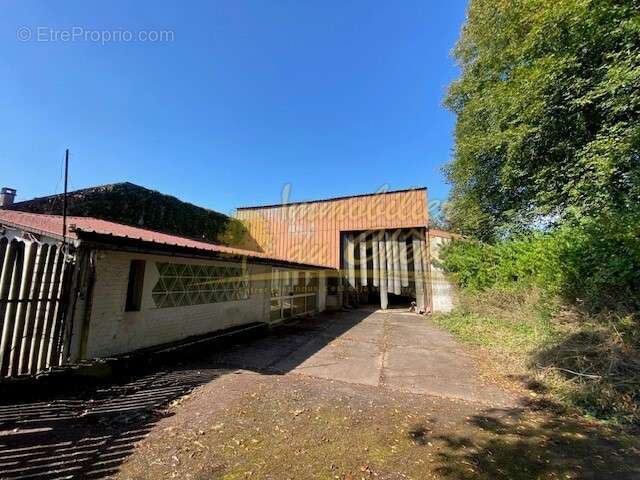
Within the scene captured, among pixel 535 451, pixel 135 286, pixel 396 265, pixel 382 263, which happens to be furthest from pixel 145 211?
pixel 535 451

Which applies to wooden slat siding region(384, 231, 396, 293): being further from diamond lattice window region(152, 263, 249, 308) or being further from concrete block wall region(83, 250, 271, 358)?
concrete block wall region(83, 250, 271, 358)

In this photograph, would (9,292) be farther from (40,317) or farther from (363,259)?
(363,259)

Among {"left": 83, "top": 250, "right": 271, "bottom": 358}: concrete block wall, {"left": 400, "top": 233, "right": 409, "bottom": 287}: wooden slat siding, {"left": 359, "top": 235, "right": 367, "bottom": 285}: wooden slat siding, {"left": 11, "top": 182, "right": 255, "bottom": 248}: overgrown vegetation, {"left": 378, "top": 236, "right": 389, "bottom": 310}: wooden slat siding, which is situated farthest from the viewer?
{"left": 359, "top": 235, "right": 367, "bottom": 285}: wooden slat siding

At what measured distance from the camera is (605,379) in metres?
4.03

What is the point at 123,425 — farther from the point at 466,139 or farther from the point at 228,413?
the point at 466,139

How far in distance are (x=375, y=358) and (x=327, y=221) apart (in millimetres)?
→ 9886

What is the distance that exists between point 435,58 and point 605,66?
16.2 feet

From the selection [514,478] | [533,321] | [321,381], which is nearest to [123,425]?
[321,381]

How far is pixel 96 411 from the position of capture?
3316mm

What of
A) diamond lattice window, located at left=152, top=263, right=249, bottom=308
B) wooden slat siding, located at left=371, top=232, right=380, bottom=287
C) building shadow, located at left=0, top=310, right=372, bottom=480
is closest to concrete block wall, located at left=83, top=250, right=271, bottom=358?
diamond lattice window, located at left=152, top=263, right=249, bottom=308

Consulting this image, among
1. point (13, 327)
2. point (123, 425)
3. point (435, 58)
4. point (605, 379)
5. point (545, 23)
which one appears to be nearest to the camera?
point (123, 425)

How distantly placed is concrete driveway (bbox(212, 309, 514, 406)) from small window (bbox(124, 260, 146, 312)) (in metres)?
1.93

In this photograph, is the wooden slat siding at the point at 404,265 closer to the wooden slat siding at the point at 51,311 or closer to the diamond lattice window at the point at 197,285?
the diamond lattice window at the point at 197,285

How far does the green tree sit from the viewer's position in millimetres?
6656
